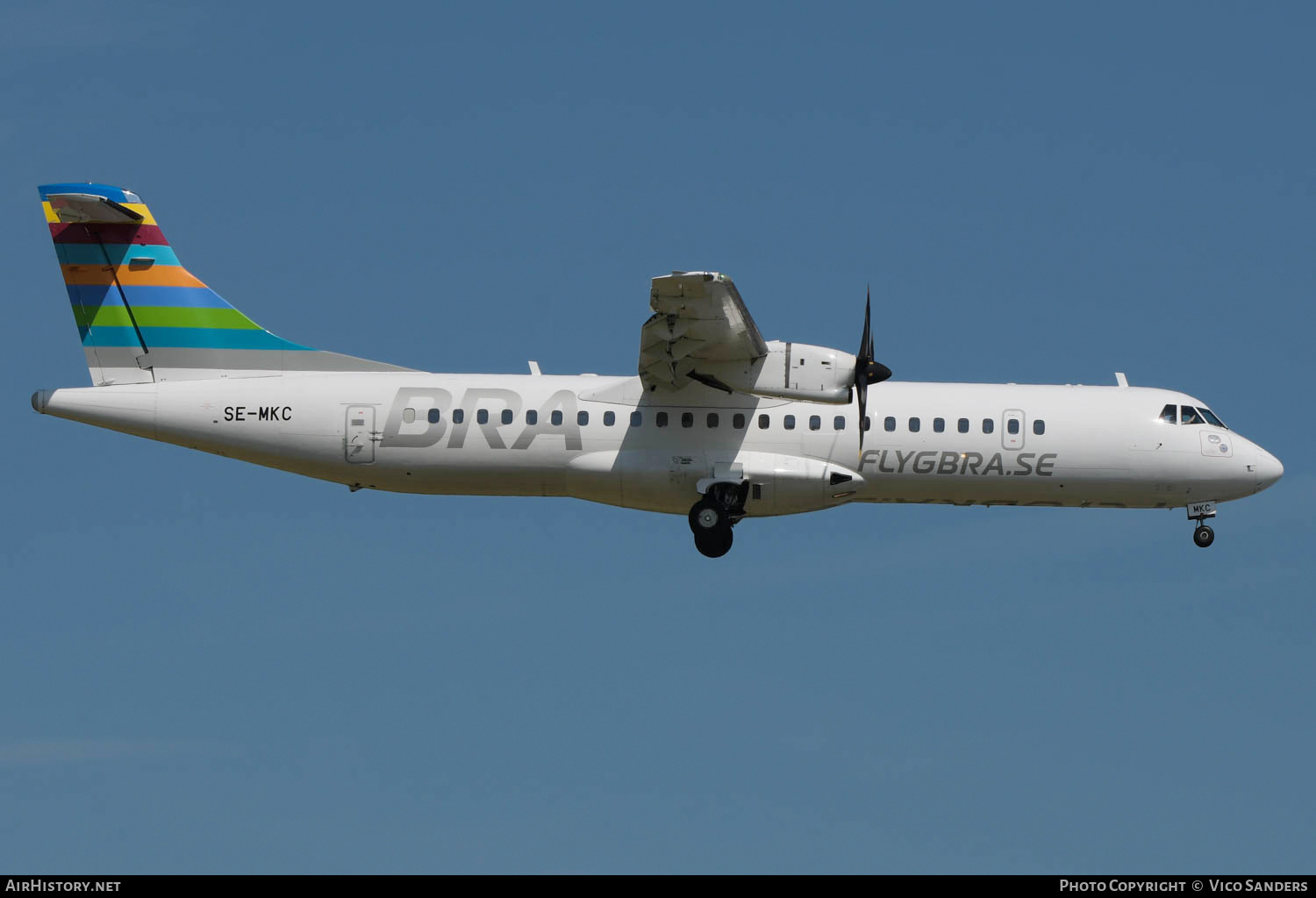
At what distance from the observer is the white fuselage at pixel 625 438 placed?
2991 cm

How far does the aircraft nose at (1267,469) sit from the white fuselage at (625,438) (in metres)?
1.54

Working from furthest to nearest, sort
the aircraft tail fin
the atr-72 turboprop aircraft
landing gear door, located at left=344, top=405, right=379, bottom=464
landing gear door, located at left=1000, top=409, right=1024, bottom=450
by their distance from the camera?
the aircraft tail fin
landing gear door, located at left=1000, top=409, right=1024, bottom=450
landing gear door, located at left=344, top=405, right=379, bottom=464
the atr-72 turboprop aircraft

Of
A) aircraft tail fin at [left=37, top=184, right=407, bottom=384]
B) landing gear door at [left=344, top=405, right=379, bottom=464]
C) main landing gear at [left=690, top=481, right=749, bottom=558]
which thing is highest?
aircraft tail fin at [left=37, top=184, right=407, bottom=384]

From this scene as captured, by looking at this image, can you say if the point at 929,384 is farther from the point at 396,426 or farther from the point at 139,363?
the point at 139,363

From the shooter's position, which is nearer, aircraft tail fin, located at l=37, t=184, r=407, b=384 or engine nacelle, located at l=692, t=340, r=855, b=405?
engine nacelle, located at l=692, t=340, r=855, b=405

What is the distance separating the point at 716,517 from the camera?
29.6 m

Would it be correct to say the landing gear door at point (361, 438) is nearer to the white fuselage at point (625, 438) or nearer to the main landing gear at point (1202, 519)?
the white fuselage at point (625, 438)

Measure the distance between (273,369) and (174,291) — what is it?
8.56 feet

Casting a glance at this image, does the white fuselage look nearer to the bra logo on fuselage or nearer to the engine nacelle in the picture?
the bra logo on fuselage

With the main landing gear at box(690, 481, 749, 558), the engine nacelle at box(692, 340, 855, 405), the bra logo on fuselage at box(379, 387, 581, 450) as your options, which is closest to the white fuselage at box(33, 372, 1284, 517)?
the bra logo on fuselage at box(379, 387, 581, 450)

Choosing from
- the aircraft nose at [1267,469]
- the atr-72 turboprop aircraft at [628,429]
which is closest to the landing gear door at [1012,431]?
the atr-72 turboprop aircraft at [628,429]

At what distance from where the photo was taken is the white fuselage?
29906 millimetres

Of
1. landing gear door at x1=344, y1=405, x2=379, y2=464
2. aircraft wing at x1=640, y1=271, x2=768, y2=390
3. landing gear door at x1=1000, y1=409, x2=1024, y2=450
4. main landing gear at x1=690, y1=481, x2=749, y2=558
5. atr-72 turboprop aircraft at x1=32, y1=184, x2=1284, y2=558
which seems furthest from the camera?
landing gear door at x1=1000, y1=409, x2=1024, y2=450

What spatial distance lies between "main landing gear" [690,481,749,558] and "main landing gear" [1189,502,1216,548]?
8958 mm
